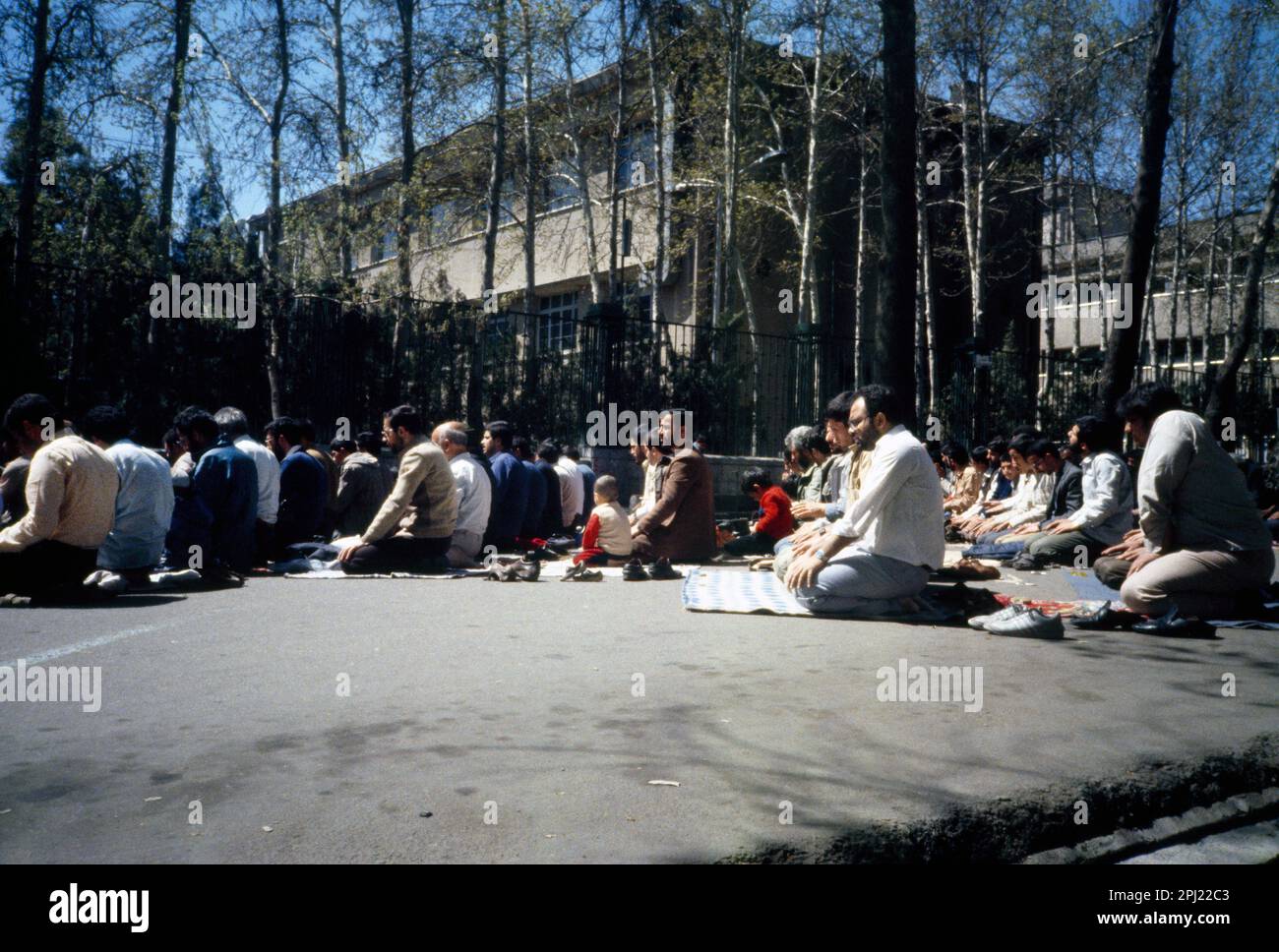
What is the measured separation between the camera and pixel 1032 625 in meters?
6.96

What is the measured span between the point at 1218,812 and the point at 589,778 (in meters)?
2.21

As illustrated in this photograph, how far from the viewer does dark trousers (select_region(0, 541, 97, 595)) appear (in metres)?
8.37

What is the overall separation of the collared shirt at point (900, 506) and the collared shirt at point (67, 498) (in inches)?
222

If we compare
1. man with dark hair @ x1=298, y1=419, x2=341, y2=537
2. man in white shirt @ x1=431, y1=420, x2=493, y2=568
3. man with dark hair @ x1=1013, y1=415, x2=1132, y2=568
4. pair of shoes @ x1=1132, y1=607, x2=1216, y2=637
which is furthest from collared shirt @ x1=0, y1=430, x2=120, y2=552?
man with dark hair @ x1=1013, y1=415, x2=1132, y2=568

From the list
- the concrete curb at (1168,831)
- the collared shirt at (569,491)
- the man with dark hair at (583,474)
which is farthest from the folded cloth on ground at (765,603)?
the man with dark hair at (583,474)

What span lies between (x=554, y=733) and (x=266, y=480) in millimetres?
7957

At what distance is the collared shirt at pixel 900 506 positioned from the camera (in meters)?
7.57

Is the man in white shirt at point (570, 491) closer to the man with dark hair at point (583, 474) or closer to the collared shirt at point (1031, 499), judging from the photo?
the man with dark hair at point (583, 474)

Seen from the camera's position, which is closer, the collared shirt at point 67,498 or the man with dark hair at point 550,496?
the collared shirt at point 67,498

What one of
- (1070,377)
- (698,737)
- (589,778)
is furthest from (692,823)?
(1070,377)

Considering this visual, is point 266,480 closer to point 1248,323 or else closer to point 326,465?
point 326,465

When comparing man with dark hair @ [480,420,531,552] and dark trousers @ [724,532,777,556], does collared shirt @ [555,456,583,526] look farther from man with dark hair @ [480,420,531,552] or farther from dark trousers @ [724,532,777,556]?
dark trousers @ [724,532,777,556]
